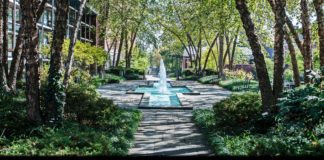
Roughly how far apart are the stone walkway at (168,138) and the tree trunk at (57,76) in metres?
1.82

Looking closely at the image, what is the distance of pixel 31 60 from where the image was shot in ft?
18.6

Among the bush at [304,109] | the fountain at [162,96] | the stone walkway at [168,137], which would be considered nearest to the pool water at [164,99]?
the fountain at [162,96]

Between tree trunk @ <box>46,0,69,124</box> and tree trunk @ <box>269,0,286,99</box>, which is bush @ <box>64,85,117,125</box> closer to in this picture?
tree trunk @ <box>46,0,69,124</box>

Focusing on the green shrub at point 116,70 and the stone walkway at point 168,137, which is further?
the green shrub at point 116,70

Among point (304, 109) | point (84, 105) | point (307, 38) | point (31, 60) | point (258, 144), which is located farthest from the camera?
point (307, 38)

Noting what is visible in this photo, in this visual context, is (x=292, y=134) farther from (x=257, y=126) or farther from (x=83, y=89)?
(x=83, y=89)

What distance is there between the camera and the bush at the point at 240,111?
6.21 metres

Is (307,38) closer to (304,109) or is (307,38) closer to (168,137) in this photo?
(304,109)

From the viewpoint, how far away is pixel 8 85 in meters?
9.92

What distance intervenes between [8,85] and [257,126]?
8.73m

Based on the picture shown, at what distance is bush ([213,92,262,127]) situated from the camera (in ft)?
20.4

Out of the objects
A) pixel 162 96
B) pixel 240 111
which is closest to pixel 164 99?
pixel 162 96

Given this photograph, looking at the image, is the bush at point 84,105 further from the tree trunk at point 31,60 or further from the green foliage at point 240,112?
the green foliage at point 240,112

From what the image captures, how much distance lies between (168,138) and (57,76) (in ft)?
9.01
